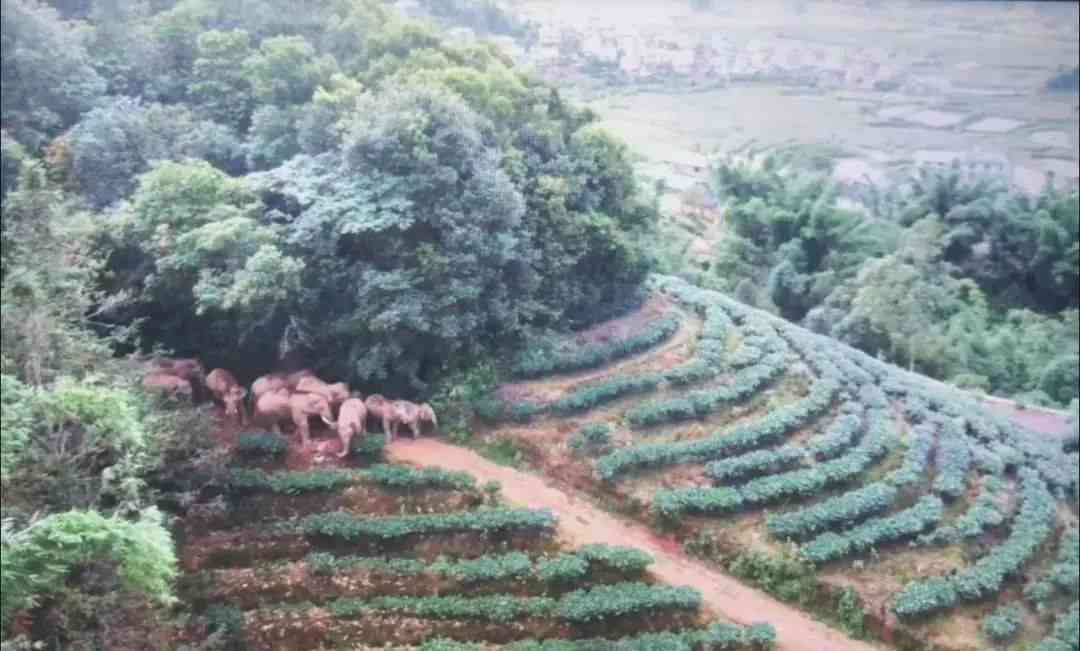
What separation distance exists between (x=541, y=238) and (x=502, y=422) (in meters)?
3.16

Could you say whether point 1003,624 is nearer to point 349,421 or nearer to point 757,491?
point 757,491

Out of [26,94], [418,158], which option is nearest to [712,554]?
[418,158]

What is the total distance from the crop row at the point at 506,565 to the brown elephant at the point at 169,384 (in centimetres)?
285

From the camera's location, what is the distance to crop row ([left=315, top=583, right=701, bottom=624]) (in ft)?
36.3

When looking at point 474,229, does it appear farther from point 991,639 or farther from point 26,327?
point 991,639

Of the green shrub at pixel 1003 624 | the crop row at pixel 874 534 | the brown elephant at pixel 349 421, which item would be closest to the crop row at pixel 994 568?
A: the green shrub at pixel 1003 624

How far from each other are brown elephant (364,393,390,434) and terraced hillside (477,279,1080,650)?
157 centimetres

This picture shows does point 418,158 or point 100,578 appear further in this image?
point 418,158

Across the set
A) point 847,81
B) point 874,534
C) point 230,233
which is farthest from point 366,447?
point 847,81

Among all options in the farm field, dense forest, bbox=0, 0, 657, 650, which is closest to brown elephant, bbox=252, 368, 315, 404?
dense forest, bbox=0, 0, 657, 650

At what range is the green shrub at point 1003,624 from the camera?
11.8 m

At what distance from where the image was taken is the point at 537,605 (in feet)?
36.9

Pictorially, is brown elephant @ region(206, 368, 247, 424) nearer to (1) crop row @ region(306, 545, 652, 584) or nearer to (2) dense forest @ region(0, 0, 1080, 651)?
(2) dense forest @ region(0, 0, 1080, 651)

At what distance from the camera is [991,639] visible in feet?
38.7
